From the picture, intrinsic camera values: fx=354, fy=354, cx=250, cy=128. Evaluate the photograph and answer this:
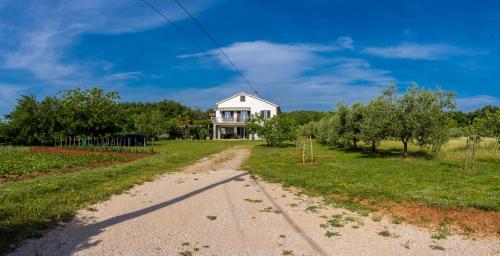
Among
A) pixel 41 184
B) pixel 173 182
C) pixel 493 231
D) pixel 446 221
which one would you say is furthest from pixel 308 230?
pixel 41 184

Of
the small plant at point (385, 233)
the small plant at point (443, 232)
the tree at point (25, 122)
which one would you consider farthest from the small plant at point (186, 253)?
the tree at point (25, 122)

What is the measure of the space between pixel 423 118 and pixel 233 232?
716 inches

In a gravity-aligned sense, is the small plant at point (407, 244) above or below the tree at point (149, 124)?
below

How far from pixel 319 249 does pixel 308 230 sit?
1027mm

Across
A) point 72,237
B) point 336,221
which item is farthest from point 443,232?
point 72,237

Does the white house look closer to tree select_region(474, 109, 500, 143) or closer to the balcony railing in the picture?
the balcony railing

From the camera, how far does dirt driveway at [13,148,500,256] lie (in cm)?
574

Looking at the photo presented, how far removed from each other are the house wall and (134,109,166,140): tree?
11657 millimetres

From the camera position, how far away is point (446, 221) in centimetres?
743

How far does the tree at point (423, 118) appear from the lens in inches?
832

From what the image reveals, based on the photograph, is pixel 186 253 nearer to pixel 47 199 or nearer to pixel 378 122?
pixel 47 199

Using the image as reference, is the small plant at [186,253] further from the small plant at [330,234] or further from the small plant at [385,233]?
the small plant at [385,233]

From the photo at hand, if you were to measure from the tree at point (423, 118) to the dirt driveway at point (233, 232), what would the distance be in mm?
14270

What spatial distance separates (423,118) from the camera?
69.6 ft
